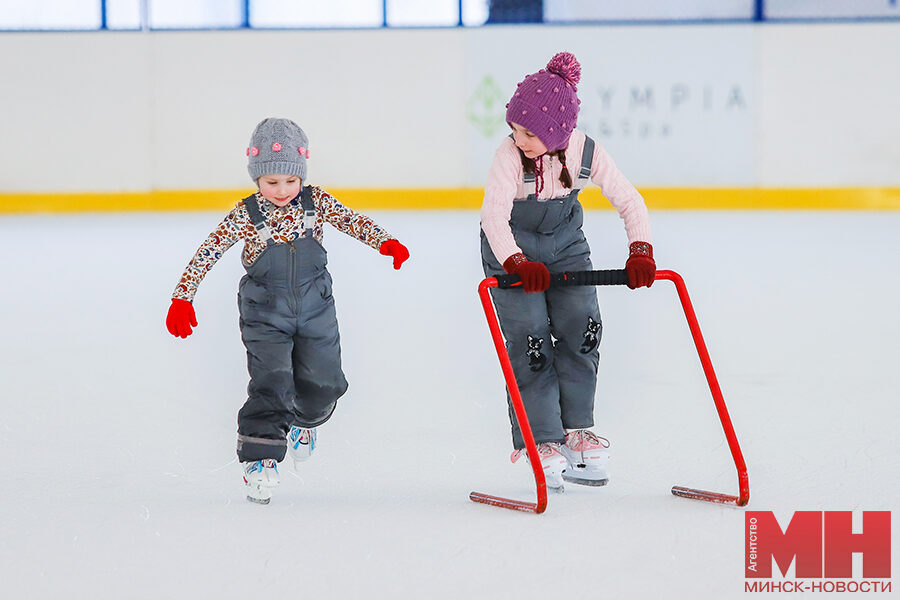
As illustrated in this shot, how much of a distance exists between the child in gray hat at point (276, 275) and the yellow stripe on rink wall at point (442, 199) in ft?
24.7

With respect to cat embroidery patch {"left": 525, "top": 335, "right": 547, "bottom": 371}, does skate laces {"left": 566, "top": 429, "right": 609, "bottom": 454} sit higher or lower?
lower

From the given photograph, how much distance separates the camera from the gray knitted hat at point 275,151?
2027 mm

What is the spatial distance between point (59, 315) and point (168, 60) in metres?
5.91

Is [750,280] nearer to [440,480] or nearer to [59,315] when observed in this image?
[59,315]

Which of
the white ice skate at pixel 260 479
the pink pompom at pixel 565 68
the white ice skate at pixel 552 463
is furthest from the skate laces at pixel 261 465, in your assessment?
the pink pompom at pixel 565 68

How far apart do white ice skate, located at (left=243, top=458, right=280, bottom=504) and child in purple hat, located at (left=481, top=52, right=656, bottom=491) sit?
0.45 metres

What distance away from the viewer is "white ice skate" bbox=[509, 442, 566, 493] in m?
2.11

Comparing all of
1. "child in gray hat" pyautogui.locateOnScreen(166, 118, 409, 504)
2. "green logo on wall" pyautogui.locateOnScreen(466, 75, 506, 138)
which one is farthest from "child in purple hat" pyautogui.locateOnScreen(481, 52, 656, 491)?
"green logo on wall" pyautogui.locateOnScreen(466, 75, 506, 138)

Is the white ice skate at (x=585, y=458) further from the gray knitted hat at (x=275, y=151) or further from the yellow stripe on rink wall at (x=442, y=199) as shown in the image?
the yellow stripe on rink wall at (x=442, y=199)

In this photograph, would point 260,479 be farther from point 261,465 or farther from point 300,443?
point 300,443

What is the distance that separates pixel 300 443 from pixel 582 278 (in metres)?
0.70

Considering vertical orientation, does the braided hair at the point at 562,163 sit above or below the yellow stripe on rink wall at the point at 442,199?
above

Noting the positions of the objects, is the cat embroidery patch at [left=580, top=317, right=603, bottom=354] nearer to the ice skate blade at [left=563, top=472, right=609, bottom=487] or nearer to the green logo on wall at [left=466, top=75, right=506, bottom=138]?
the ice skate blade at [left=563, top=472, right=609, bottom=487]

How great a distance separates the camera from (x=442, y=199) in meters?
9.80
